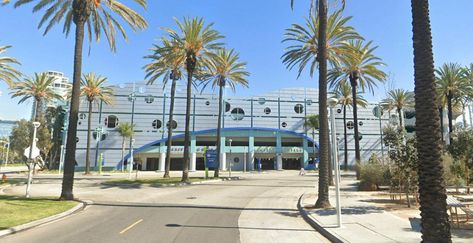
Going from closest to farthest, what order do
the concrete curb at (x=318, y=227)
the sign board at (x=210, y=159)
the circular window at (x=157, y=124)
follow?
the concrete curb at (x=318, y=227) → the sign board at (x=210, y=159) → the circular window at (x=157, y=124)

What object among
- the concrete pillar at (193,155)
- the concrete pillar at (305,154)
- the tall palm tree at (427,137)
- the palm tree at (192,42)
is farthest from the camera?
the concrete pillar at (305,154)

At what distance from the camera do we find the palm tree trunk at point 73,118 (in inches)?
741

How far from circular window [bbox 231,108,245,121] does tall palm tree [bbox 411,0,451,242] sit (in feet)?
219

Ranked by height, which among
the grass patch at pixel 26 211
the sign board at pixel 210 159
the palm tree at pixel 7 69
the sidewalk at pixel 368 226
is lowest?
the grass patch at pixel 26 211

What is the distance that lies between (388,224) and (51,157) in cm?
7345

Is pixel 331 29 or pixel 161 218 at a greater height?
pixel 331 29

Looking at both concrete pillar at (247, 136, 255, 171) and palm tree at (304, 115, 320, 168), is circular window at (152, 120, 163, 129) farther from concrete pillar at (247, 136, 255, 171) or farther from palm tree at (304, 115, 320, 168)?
palm tree at (304, 115, 320, 168)

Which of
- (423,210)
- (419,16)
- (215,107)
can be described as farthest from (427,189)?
(215,107)

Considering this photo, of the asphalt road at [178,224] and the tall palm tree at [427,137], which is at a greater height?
the tall palm tree at [427,137]

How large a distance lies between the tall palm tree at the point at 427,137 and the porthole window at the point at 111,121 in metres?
68.8

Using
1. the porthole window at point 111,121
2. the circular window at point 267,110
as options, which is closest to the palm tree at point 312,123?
the circular window at point 267,110

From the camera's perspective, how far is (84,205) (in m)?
17.3

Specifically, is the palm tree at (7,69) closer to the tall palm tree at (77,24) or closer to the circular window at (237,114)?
the tall palm tree at (77,24)

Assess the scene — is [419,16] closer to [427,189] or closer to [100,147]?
[427,189]
